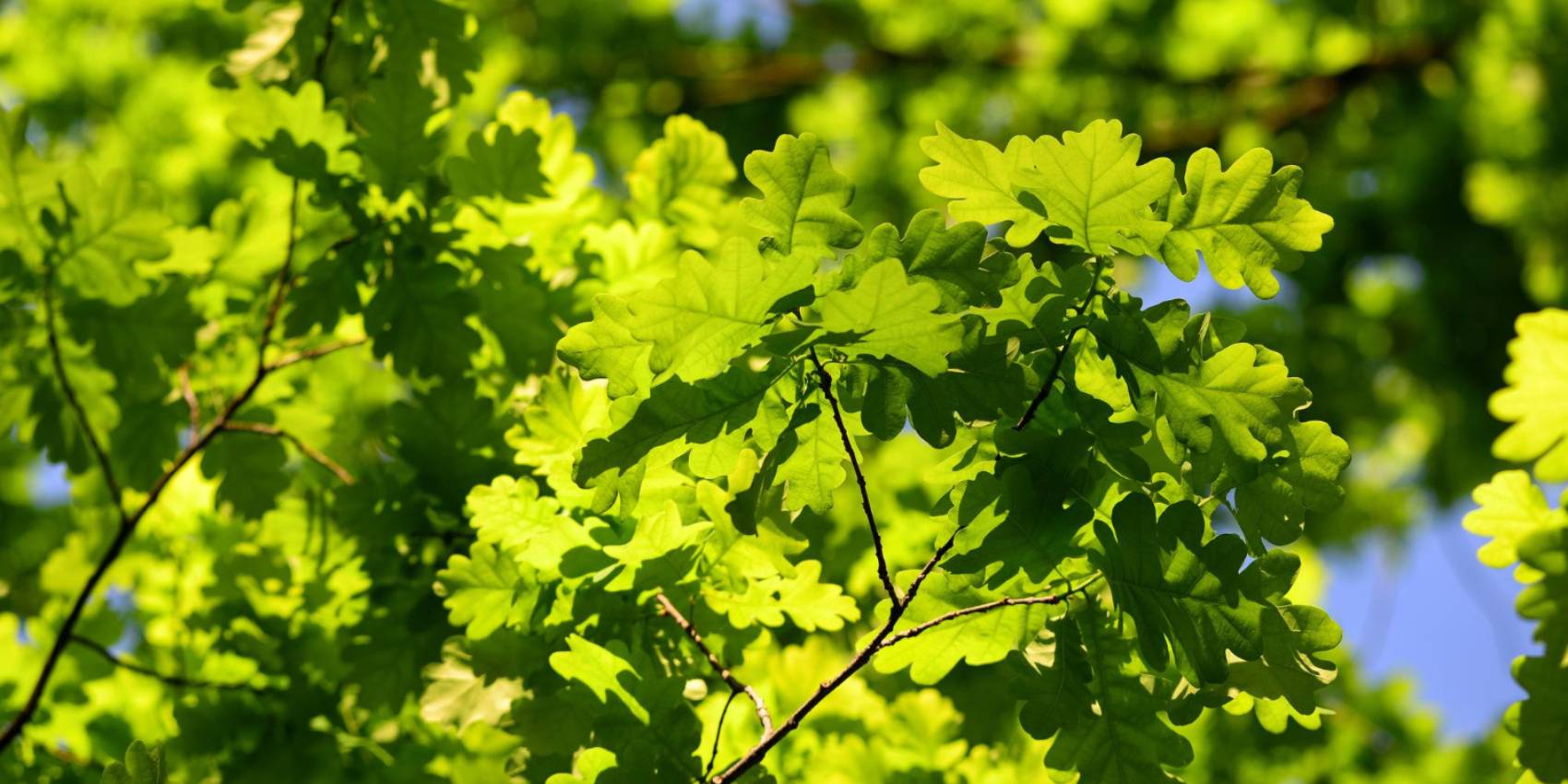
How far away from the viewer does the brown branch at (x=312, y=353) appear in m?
2.06

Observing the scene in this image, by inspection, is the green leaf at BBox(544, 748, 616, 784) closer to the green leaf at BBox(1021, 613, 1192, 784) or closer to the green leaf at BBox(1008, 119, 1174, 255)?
the green leaf at BBox(1021, 613, 1192, 784)

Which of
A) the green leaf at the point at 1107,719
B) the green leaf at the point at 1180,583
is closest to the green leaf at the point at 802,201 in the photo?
the green leaf at the point at 1180,583

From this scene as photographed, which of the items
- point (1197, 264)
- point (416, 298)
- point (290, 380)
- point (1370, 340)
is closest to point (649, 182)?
point (416, 298)

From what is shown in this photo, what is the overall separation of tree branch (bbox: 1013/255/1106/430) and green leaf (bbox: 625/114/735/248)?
101 centimetres

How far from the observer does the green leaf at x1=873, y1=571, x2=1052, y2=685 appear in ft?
4.58

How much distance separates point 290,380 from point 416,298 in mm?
643

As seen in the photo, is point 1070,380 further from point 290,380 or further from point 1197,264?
point 290,380

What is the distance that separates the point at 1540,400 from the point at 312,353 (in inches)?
71.5

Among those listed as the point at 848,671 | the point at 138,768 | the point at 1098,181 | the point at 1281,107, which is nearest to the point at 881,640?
the point at 848,671

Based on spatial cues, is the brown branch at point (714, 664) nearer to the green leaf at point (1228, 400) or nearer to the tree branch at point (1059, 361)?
the tree branch at point (1059, 361)

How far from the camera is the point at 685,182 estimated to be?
2.21 metres

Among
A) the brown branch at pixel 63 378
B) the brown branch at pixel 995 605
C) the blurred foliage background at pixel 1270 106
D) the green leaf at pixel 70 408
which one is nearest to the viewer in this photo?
the brown branch at pixel 995 605

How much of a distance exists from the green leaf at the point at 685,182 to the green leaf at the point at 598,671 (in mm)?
990

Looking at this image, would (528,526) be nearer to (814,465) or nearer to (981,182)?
(814,465)
